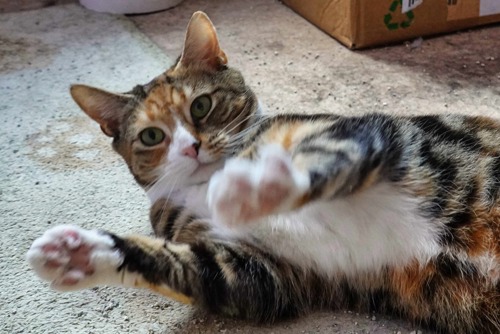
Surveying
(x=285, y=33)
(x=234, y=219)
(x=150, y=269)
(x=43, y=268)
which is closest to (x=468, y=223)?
(x=234, y=219)

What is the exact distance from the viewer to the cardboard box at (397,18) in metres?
2.10

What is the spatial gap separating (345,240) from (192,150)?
0.33 meters

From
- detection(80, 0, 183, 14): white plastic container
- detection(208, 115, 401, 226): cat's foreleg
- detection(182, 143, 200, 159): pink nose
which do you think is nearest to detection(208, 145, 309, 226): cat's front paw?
detection(208, 115, 401, 226): cat's foreleg

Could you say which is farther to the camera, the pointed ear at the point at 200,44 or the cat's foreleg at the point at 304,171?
the pointed ear at the point at 200,44

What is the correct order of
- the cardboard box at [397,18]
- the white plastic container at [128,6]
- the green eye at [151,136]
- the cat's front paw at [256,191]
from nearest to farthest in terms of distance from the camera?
the cat's front paw at [256,191] < the green eye at [151,136] < the cardboard box at [397,18] < the white plastic container at [128,6]

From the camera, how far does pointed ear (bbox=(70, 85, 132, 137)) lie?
128 centimetres

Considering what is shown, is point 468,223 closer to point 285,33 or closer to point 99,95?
point 99,95

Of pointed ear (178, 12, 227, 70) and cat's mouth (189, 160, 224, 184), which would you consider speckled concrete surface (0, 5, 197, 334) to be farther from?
pointed ear (178, 12, 227, 70)

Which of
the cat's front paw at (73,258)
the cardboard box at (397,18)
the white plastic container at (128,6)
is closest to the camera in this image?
the cat's front paw at (73,258)

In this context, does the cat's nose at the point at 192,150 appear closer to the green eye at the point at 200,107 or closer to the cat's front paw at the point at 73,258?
the green eye at the point at 200,107

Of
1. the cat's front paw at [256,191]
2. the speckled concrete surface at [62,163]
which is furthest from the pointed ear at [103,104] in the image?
the cat's front paw at [256,191]

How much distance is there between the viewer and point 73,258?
0.96m

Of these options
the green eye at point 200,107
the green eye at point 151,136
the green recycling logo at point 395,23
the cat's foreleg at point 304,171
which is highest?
the cat's foreleg at point 304,171

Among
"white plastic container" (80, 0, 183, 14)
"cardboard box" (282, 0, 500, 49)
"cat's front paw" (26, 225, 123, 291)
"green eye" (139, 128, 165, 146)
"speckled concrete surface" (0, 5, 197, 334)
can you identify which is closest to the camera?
"cat's front paw" (26, 225, 123, 291)
